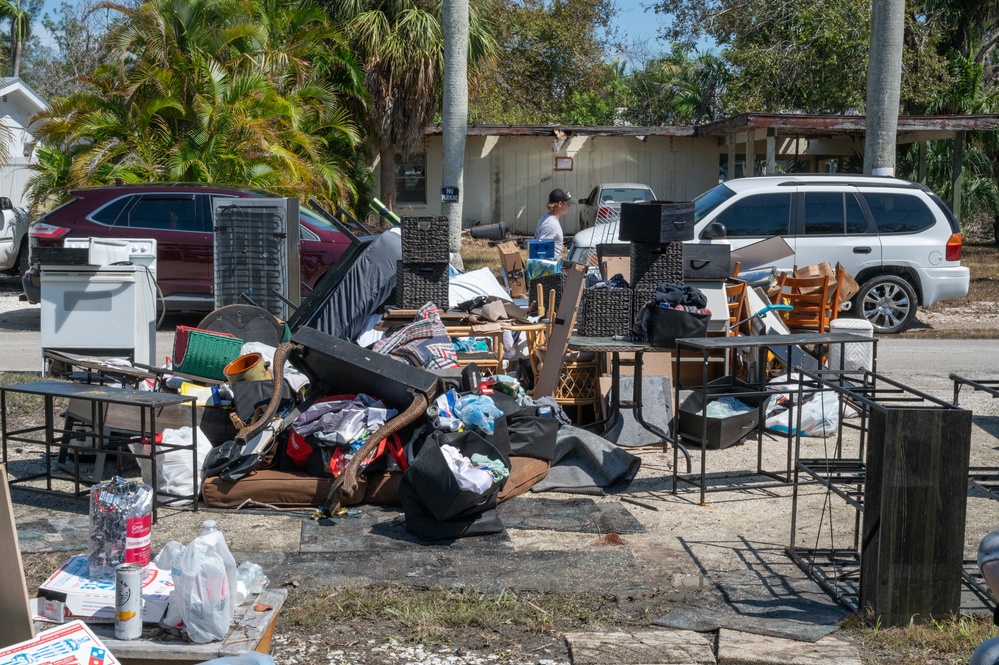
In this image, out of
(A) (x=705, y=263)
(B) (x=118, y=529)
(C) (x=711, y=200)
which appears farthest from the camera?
(C) (x=711, y=200)

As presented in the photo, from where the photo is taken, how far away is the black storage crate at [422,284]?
8445mm

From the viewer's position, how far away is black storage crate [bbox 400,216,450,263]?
8.27 metres

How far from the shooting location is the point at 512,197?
26188 mm

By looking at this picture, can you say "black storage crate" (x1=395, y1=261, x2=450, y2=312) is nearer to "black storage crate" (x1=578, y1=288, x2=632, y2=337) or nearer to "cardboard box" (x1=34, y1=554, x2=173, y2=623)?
"black storage crate" (x1=578, y1=288, x2=632, y2=337)

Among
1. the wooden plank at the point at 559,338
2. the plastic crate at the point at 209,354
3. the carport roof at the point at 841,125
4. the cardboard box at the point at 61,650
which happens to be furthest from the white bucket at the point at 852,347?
the carport roof at the point at 841,125

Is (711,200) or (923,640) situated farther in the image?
(711,200)

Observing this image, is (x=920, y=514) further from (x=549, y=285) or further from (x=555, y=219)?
(x=555, y=219)

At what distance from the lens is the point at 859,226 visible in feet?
41.5

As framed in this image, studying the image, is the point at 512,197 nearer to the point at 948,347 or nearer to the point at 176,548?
the point at 948,347

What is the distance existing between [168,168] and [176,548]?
12451 mm

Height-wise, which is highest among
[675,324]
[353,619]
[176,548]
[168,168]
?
[168,168]

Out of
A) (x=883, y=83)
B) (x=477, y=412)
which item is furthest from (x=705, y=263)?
(x=883, y=83)

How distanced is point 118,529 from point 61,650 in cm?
122

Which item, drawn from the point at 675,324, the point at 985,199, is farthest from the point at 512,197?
the point at 675,324
